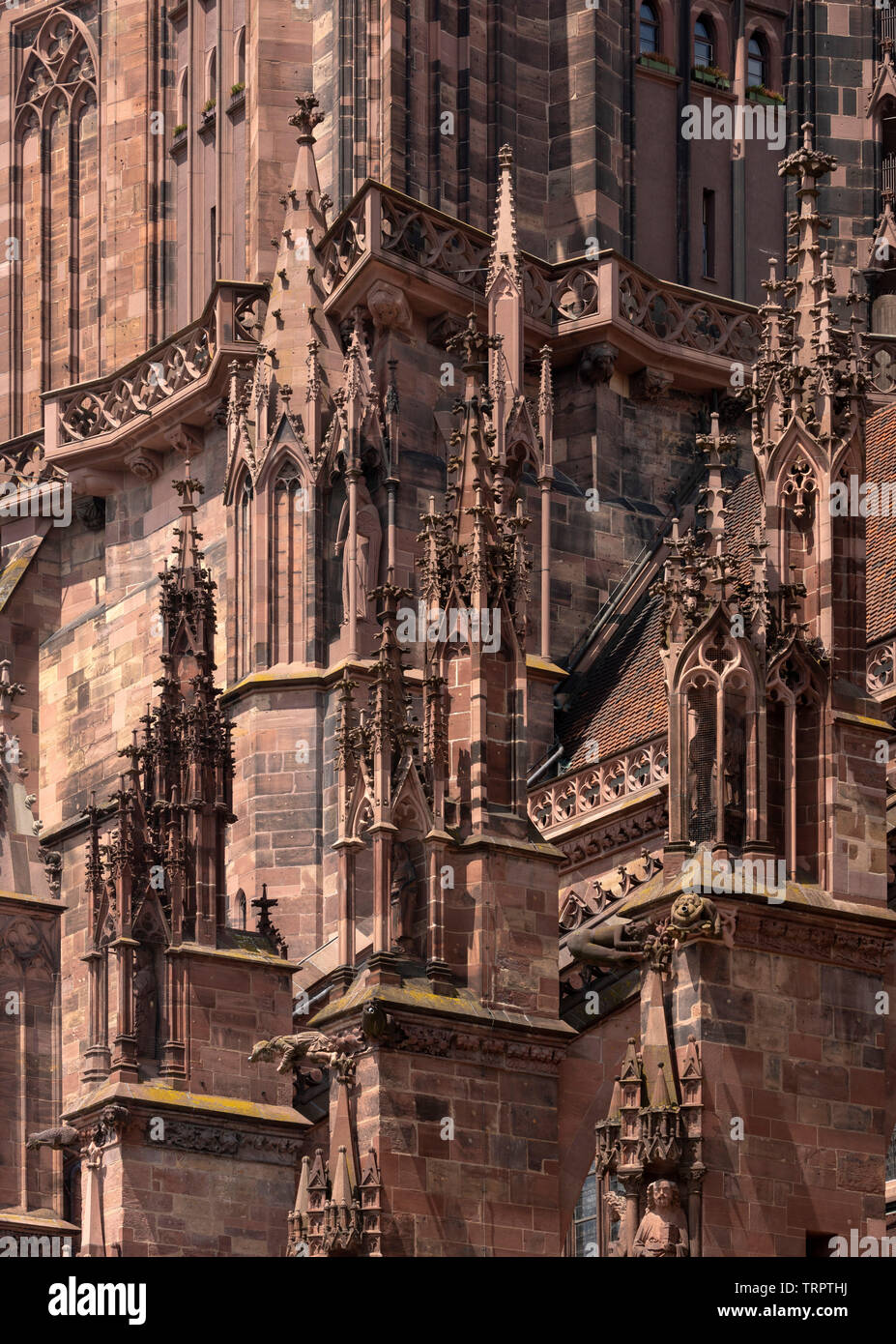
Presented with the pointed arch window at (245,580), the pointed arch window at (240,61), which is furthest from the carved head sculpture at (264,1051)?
the pointed arch window at (240,61)

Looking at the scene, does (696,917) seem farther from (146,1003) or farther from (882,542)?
(882,542)

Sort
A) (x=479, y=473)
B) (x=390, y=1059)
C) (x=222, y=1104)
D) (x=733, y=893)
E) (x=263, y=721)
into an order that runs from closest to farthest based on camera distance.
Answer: (x=733, y=893)
(x=390, y=1059)
(x=479, y=473)
(x=222, y=1104)
(x=263, y=721)

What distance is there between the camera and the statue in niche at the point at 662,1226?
31.7 m

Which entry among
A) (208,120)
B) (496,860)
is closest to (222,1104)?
(496,860)

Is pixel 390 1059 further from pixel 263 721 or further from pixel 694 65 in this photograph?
pixel 694 65

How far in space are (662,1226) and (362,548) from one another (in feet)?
56.9

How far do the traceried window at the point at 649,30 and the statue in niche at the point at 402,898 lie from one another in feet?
69.5

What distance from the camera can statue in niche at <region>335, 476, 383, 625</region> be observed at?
156 feet

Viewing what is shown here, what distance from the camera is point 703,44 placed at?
56438 mm

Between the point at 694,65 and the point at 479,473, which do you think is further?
the point at 694,65

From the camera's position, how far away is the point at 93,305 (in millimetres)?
60188

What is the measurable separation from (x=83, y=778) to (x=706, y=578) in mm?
20537
